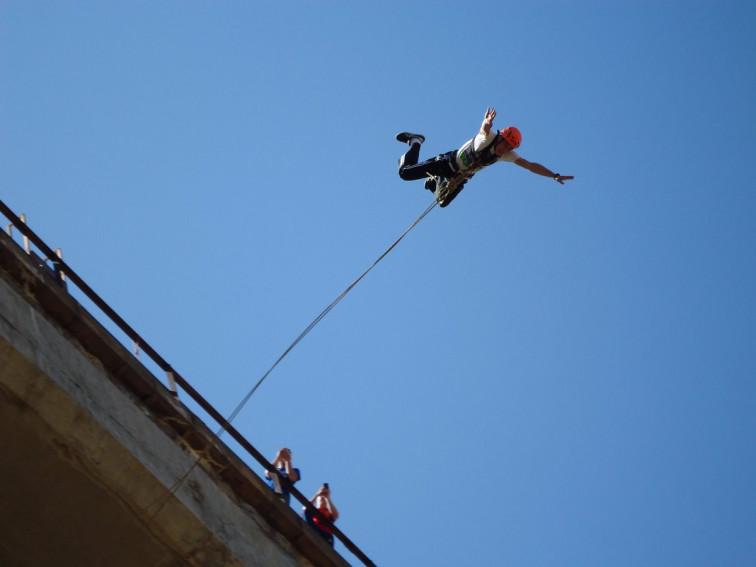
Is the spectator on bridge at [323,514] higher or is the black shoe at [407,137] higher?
the black shoe at [407,137]

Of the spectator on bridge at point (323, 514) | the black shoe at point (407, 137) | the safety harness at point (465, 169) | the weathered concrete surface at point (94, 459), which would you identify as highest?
the black shoe at point (407, 137)

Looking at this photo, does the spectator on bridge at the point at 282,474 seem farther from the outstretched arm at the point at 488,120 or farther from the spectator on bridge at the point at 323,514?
the outstretched arm at the point at 488,120

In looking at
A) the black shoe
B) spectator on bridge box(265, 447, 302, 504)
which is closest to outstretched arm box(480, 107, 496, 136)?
the black shoe

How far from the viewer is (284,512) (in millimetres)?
7852

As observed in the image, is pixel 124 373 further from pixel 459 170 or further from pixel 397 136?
pixel 397 136

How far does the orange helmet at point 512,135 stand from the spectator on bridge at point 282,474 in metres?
4.46

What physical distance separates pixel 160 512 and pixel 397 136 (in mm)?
7419

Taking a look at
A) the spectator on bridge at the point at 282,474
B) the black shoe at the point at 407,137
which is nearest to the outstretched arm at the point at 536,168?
the black shoe at the point at 407,137

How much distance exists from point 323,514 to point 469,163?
474 centimetres

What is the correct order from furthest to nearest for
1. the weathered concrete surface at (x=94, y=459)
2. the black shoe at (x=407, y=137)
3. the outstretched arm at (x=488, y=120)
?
1. the black shoe at (x=407, y=137)
2. the outstretched arm at (x=488, y=120)
3. the weathered concrete surface at (x=94, y=459)

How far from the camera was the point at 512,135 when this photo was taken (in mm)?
11062

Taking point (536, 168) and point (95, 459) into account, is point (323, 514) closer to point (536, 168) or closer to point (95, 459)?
point (95, 459)

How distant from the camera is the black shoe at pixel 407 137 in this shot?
13125 millimetres

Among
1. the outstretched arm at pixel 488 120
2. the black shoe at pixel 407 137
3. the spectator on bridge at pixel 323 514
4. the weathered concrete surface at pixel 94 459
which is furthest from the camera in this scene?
the black shoe at pixel 407 137
